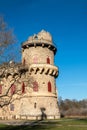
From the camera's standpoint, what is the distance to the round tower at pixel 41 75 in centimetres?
4494

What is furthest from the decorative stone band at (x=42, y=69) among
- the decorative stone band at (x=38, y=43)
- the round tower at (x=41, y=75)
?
the decorative stone band at (x=38, y=43)

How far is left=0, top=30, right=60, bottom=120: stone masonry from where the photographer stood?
44938mm

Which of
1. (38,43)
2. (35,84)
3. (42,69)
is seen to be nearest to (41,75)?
(42,69)

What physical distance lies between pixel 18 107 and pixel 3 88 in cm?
466

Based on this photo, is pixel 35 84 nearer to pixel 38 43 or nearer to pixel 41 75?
pixel 41 75

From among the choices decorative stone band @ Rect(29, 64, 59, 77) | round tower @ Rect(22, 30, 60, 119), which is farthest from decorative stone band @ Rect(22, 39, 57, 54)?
decorative stone band @ Rect(29, 64, 59, 77)

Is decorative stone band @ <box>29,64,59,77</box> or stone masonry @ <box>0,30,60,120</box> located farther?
decorative stone band @ <box>29,64,59,77</box>

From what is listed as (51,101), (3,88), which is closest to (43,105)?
(51,101)

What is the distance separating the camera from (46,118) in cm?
4466

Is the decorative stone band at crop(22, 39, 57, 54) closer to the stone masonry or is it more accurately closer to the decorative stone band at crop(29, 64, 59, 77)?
the stone masonry

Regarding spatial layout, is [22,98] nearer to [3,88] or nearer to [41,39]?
[3,88]

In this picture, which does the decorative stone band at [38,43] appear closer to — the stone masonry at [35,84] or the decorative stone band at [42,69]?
the stone masonry at [35,84]

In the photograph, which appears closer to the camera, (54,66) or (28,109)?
(28,109)

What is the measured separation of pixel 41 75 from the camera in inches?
1838
